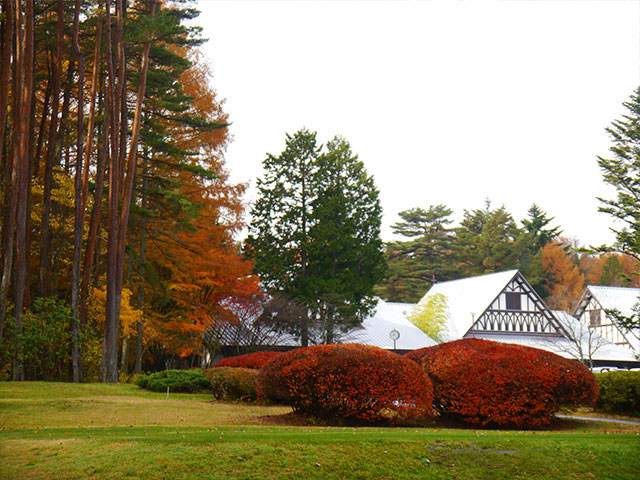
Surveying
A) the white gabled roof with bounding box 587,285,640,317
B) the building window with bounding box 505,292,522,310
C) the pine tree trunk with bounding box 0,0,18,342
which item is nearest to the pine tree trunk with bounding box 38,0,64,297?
the pine tree trunk with bounding box 0,0,18,342

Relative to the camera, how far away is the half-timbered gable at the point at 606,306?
4788 centimetres

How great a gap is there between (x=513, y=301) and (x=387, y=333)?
10.7 metres

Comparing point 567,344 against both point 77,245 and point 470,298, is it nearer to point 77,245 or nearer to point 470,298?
point 470,298

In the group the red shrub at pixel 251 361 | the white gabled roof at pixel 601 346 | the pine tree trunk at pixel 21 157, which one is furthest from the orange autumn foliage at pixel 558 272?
the pine tree trunk at pixel 21 157

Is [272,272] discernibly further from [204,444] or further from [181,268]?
[204,444]

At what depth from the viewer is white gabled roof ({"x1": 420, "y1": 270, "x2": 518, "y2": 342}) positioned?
145 feet

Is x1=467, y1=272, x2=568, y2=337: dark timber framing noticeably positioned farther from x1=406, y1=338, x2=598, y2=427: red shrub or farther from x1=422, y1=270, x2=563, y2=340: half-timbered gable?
x1=406, y1=338, x2=598, y2=427: red shrub

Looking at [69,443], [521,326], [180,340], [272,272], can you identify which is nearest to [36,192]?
[180,340]

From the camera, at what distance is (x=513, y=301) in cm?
4428

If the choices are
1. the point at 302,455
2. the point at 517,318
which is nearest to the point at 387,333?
the point at 517,318

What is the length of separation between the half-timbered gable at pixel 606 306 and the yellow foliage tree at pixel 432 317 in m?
13.3

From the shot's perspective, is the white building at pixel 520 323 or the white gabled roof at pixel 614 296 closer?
the white building at pixel 520 323

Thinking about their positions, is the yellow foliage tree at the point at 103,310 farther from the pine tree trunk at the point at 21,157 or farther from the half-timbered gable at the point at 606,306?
the half-timbered gable at the point at 606,306

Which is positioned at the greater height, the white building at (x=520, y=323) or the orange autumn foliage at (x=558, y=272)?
the orange autumn foliage at (x=558, y=272)
